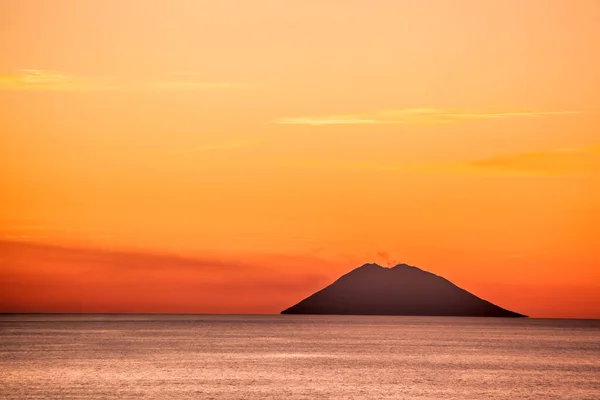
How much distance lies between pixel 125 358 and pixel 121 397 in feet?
179

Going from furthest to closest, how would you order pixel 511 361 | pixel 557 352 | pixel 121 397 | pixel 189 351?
pixel 557 352 → pixel 189 351 → pixel 511 361 → pixel 121 397

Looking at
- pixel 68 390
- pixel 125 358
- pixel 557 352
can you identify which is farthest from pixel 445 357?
pixel 68 390

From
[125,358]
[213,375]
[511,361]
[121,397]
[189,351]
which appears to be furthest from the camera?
[189,351]

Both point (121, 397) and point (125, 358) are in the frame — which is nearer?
point (121, 397)

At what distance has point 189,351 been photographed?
158375mm

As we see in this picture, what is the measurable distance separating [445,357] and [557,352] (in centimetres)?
3930

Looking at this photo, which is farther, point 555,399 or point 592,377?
point 592,377

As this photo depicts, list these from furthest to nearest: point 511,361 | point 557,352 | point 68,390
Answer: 1. point 557,352
2. point 511,361
3. point 68,390

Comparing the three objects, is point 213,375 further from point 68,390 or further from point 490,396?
point 490,396

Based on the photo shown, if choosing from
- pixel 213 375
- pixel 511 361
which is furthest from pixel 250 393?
pixel 511 361

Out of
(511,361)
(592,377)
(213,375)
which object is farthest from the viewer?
(511,361)

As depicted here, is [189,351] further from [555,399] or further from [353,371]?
[555,399]

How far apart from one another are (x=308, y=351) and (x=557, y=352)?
1971 inches

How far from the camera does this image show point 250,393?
278ft
